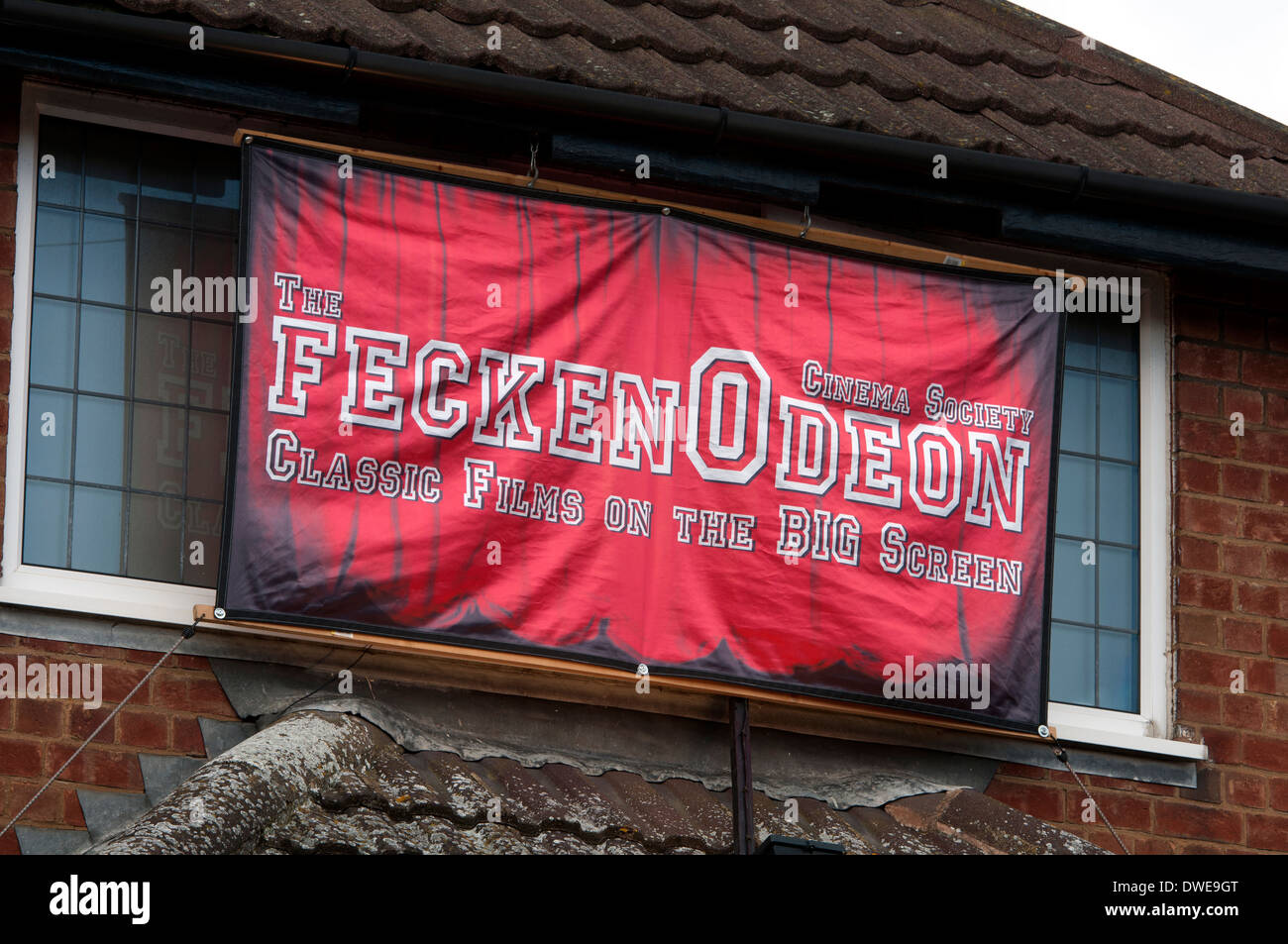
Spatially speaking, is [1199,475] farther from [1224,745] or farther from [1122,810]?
[1122,810]

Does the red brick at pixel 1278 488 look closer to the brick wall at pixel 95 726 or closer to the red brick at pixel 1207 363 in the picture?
the red brick at pixel 1207 363

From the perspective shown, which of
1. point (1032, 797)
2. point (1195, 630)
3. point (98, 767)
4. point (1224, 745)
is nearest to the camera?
point (98, 767)

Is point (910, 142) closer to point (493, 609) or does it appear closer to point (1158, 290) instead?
point (1158, 290)

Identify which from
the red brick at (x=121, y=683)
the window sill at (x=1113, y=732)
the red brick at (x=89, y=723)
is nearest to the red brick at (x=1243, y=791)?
the window sill at (x=1113, y=732)

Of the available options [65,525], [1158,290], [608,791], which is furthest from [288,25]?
[1158,290]

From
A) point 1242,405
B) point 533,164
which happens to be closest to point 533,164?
point 533,164

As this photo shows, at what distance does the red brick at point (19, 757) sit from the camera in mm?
6879

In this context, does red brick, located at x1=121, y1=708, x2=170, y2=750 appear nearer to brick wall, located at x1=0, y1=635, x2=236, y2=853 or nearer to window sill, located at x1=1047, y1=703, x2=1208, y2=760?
brick wall, located at x1=0, y1=635, x2=236, y2=853

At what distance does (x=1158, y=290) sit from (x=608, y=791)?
145 inches

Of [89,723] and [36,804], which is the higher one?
[89,723]

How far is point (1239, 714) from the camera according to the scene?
8414mm

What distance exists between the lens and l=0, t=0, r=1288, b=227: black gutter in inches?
281

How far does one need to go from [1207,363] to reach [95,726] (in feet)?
16.9

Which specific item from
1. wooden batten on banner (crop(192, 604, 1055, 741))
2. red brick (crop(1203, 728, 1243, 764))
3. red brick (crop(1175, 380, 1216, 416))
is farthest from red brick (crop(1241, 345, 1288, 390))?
wooden batten on banner (crop(192, 604, 1055, 741))
